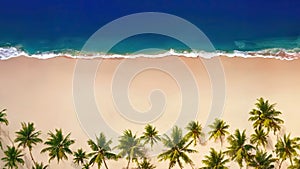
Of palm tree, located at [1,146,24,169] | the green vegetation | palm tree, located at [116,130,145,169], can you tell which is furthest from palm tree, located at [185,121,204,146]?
palm tree, located at [1,146,24,169]

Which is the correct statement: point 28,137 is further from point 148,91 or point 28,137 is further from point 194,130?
point 194,130

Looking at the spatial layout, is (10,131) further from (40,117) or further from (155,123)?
(155,123)

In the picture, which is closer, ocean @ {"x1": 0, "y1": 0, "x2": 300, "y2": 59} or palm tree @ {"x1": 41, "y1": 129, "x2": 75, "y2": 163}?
palm tree @ {"x1": 41, "y1": 129, "x2": 75, "y2": 163}

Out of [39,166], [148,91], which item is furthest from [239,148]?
[39,166]

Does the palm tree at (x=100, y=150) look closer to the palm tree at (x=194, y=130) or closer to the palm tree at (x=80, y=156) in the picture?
the palm tree at (x=80, y=156)

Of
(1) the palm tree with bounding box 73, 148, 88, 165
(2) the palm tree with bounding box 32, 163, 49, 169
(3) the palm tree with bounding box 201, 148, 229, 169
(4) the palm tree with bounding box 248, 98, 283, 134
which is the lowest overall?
(2) the palm tree with bounding box 32, 163, 49, 169

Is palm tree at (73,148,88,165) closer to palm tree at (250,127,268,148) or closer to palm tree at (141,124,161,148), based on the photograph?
palm tree at (141,124,161,148)
